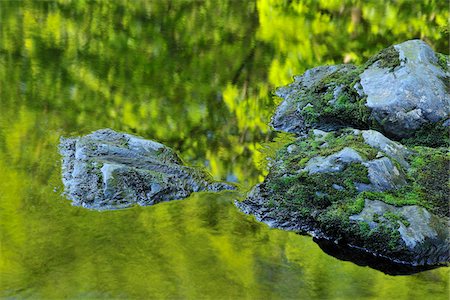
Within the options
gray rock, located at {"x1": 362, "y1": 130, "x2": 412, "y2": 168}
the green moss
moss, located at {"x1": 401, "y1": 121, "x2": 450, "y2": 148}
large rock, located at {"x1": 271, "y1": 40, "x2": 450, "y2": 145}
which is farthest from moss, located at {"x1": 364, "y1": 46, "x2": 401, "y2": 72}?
gray rock, located at {"x1": 362, "y1": 130, "x2": 412, "y2": 168}

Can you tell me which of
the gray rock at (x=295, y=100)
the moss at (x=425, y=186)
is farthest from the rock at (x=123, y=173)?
the gray rock at (x=295, y=100)

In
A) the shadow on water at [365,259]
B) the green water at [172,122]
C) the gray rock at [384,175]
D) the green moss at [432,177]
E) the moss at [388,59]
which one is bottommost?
the green water at [172,122]

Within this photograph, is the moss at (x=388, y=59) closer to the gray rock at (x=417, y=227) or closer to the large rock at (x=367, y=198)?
the large rock at (x=367, y=198)

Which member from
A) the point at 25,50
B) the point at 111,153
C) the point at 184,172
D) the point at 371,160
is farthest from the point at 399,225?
the point at 25,50

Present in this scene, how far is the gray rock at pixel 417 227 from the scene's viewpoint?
337 inches

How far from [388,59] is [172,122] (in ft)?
17.7

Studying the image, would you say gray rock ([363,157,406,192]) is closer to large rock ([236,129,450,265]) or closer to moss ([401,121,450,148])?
large rock ([236,129,450,265])

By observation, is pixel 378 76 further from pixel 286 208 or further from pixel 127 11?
pixel 127 11

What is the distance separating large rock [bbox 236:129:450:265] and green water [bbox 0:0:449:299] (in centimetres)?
42

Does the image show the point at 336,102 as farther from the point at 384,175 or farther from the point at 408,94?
the point at 384,175

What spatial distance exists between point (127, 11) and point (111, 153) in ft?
44.6

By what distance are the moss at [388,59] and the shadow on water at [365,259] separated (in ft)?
19.1

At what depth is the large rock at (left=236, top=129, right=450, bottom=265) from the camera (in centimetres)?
866

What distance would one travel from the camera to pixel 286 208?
9.67 m
